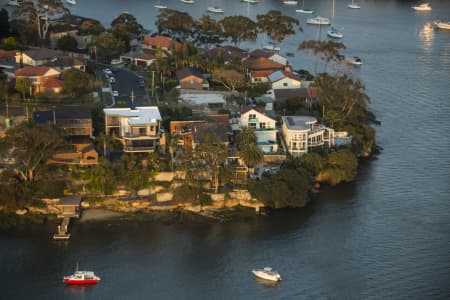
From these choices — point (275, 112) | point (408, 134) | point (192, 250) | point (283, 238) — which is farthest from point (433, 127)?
point (192, 250)

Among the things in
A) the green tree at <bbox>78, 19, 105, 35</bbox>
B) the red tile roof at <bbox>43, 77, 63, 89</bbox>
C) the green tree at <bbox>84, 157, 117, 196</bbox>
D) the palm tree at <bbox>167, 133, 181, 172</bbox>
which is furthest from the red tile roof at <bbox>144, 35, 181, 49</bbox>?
the green tree at <bbox>84, 157, 117, 196</bbox>

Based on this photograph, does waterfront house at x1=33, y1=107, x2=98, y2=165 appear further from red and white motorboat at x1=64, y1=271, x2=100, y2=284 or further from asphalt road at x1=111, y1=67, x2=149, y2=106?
red and white motorboat at x1=64, y1=271, x2=100, y2=284

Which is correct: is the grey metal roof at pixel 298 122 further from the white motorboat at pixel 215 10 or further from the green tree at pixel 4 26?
the white motorboat at pixel 215 10

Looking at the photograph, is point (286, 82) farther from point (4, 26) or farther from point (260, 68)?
point (4, 26)

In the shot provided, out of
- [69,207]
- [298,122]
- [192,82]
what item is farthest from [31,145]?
[192,82]

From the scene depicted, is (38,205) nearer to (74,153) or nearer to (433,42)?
(74,153)

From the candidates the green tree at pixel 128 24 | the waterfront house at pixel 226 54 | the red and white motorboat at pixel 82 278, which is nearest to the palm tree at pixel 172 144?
the red and white motorboat at pixel 82 278
